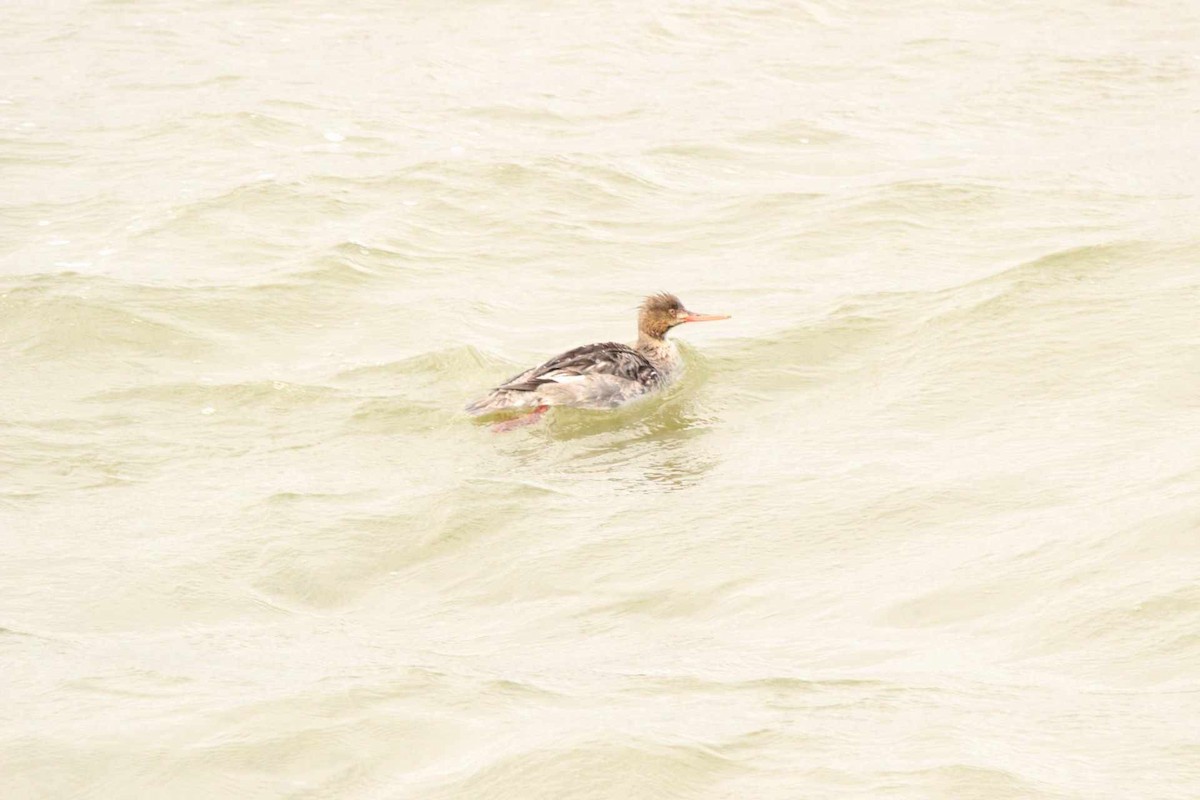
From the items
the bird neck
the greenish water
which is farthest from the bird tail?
the bird neck

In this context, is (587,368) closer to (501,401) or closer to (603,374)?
(603,374)

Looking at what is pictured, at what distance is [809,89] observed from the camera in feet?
60.4

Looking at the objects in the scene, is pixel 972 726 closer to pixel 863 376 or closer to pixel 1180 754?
pixel 1180 754

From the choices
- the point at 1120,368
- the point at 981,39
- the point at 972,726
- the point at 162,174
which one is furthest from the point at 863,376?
the point at 981,39

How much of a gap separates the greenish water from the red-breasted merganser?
18cm

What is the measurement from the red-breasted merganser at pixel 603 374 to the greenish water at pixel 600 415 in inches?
7.1

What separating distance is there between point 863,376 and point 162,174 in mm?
7488

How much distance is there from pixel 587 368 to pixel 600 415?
1.43 feet

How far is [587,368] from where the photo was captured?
10.5 meters

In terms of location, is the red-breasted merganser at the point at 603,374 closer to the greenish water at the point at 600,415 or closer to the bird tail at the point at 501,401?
the bird tail at the point at 501,401

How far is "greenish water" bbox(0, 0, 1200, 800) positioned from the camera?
6254 mm

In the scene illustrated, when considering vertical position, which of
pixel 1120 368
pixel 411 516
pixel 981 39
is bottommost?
pixel 411 516

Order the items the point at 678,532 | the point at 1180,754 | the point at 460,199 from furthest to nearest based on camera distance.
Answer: the point at 460,199, the point at 678,532, the point at 1180,754

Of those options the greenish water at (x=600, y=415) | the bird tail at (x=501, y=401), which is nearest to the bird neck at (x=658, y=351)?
the greenish water at (x=600, y=415)
